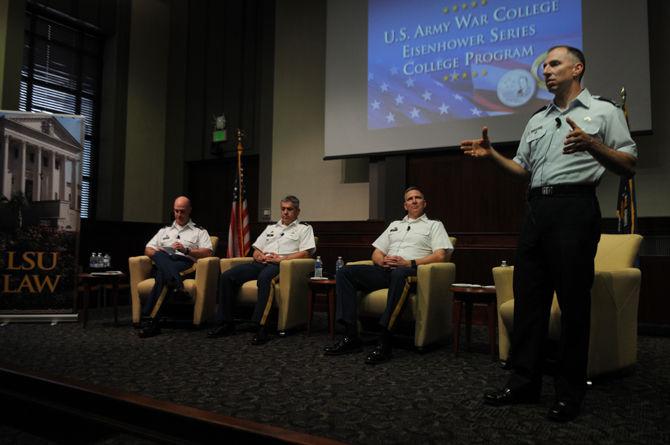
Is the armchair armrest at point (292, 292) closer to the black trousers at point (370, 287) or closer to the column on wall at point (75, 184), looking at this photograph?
the black trousers at point (370, 287)

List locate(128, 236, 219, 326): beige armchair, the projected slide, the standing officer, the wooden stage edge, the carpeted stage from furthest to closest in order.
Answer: the projected slide < locate(128, 236, 219, 326): beige armchair < the standing officer < the carpeted stage < the wooden stage edge

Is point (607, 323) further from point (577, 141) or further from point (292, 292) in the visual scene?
point (292, 292)

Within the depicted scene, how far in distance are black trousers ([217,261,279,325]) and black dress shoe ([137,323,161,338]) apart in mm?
464

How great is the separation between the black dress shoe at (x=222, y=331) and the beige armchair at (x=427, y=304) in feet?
3.38

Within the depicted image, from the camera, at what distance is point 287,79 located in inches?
255

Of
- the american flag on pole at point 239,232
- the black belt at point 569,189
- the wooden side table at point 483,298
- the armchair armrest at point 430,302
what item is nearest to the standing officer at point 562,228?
the black belt at point 569,189

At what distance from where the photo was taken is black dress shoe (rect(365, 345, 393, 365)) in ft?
9.35

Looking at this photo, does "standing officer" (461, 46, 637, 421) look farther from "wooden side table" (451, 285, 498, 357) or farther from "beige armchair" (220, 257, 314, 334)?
"beige armchair" (220, 257, 314, 334)

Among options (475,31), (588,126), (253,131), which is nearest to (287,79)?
(253,131)

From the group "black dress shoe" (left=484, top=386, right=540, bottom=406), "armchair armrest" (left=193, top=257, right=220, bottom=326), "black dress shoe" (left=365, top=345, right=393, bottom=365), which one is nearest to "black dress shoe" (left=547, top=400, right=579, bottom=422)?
"black dress shoe" (left=484, top=386, right=540, bottom=406)

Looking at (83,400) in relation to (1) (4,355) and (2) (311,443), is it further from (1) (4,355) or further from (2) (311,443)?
(1) (4,355)

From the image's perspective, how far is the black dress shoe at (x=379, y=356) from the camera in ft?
9.35

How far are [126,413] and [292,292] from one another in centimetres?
188

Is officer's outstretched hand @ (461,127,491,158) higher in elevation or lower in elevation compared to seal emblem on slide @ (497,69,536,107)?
lower
